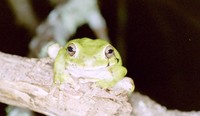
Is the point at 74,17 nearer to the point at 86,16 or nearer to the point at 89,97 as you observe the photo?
the point at 86,16

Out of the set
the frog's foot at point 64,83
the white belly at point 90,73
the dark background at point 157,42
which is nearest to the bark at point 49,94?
the frog's foot at point 64,83

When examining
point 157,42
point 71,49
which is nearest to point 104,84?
point 71,49

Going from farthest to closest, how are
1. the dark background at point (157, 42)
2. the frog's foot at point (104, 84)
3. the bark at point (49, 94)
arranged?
1. the dark background at point (157, 42)
2. the frog's foot at point (104, 84)
3. the bark at point (49, 94)

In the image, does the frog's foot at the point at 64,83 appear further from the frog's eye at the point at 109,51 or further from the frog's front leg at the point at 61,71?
the frog's eye at the point at 109,51

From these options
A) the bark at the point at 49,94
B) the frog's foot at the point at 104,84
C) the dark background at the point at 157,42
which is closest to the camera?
the bark at the point at 49,94

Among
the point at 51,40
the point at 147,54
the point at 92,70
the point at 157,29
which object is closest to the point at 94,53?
the point at 92,70

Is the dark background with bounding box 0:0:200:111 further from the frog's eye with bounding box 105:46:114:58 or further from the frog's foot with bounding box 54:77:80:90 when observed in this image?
the frog's foot with bounding box 54:77:80:90

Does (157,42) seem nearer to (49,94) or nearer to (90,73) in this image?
(90,73)
